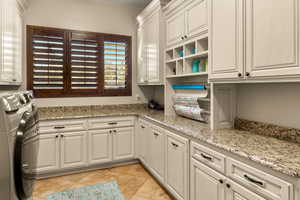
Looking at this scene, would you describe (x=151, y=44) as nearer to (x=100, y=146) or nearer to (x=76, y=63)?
(x=76, y=63)

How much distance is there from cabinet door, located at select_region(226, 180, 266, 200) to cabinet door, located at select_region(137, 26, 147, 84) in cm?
227

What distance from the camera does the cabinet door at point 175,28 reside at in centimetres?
232

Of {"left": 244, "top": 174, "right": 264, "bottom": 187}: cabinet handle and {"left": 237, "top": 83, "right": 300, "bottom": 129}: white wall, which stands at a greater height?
{"left": 237, "top": 83, "right": 300, "bottom": 129}: white wall

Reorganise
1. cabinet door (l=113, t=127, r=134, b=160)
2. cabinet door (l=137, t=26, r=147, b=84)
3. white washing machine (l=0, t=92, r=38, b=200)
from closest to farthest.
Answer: white washing machine (l=0, t=92, r=38, b=200) < cabinet door (l=113, t=127, r=134, b=160) < cabinet door (l=137, t=26, r=147, b=84)

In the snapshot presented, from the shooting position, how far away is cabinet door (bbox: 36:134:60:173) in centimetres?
263

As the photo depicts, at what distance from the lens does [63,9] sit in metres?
3.21

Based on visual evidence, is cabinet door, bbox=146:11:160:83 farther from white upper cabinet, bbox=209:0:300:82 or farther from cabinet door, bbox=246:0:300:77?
cabinet door, bbox=246:0:300:77

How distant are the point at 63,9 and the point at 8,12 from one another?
111 cm

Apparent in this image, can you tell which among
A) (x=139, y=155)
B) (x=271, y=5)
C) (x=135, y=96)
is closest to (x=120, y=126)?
(x=139, y=155)

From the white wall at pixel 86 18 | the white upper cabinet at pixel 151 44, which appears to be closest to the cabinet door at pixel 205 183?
the white upper cabinet at pixel 151 44

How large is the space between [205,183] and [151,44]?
86.1 inches

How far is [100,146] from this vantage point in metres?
2.96

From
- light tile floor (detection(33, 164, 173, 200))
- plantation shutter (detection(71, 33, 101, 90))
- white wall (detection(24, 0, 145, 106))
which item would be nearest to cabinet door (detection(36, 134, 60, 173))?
light tile floor (detection(33, 164, 173, 200))

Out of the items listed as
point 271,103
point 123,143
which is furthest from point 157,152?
point 271,103
